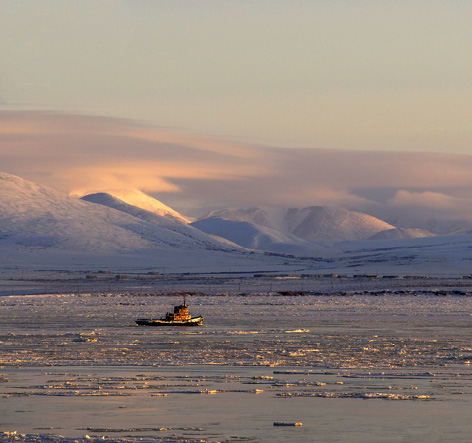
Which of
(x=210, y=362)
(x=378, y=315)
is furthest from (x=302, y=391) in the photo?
(x=378, y=315)

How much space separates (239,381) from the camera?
2870 centimetres

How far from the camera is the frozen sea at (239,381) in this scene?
20.9 m

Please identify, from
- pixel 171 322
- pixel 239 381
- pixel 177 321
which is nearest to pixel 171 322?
pixel 171 322

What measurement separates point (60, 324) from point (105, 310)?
53.3 ft

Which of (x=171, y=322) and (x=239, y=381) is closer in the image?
(x=239, y=381)

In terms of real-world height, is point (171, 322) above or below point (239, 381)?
above

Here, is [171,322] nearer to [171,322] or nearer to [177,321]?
[171,322]

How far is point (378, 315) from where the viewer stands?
2507 inches

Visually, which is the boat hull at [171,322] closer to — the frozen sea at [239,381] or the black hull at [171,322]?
the black hull at [171,322]

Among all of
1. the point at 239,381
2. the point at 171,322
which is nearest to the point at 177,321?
the point at 171,322

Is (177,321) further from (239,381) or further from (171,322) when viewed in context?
(239,381)

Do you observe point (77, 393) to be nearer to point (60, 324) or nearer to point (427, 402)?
point (427, 402)

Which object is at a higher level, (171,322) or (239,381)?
(171,322)

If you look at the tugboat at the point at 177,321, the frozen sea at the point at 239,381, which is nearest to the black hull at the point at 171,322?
the tugboat at the point at 177,321
